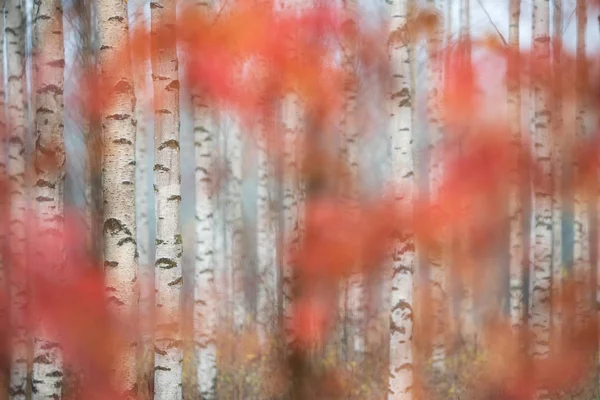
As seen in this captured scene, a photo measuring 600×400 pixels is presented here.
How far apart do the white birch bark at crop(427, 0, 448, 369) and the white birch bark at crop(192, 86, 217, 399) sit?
3.77 metres

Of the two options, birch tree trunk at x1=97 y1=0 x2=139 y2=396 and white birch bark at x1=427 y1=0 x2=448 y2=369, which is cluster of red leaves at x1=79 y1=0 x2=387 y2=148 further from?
birch tree trunk at x1=97 y1=0 x2=139 y2=396

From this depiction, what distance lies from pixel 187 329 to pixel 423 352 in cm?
542

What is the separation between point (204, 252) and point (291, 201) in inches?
61.0

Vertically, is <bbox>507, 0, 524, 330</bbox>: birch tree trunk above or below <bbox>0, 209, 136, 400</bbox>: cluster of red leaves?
above

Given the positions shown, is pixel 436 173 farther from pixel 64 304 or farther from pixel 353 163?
pixel 64 304

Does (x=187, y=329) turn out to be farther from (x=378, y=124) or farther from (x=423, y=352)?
(x=378, y=124)

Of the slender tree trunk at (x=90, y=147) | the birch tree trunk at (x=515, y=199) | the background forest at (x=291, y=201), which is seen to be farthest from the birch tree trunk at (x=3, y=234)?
the birch tree trunk at (x=515, y=199)

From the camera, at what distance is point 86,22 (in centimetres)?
1187

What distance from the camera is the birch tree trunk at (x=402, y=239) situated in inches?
251

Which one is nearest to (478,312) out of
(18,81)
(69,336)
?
(69,336)

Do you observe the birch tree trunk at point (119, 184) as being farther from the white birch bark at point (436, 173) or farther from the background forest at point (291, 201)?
the white birch bark at point (436, 173)

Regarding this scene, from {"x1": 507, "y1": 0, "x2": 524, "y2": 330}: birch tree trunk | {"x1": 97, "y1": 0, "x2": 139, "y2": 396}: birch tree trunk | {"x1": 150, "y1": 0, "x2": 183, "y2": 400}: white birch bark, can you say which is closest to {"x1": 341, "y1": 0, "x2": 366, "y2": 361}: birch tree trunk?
{"x1": 507, "y1": 0, "x2": 524, "y2": 330}: birch tree trunk

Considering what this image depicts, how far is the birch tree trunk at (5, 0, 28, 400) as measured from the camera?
7.70 metres

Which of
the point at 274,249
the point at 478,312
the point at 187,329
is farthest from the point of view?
the point at 478,312
